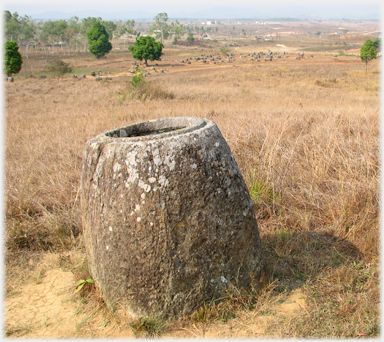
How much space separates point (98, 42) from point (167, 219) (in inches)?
2499

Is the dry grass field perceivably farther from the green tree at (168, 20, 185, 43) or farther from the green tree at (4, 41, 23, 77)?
the green tree at (168, 20, 185, 43)

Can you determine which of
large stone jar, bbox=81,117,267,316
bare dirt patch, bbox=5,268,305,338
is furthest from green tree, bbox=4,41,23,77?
large stone jar, bbox=81,117,267,316

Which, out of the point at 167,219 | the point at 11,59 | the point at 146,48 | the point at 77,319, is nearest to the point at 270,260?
the point at 167,219

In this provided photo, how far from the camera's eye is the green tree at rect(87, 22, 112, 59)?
2303 inches

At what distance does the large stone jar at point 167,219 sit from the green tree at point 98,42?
63065 millimetres

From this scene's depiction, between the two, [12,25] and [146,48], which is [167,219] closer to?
[146,48]

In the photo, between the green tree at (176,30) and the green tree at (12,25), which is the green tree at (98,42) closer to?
the green tree at (12,25)

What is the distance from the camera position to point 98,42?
58.2 metres

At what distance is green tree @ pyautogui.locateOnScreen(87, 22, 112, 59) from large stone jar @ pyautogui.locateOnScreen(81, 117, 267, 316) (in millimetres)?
63065

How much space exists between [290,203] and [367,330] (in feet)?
5.65

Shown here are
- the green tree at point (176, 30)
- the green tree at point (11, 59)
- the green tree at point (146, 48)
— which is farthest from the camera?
the green tree at point (176, 30)

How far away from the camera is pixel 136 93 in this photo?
14.4m

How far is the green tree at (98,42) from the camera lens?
5850 cm

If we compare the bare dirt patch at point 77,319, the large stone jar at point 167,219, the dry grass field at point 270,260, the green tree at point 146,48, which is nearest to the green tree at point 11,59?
the green tree at point 146,48
